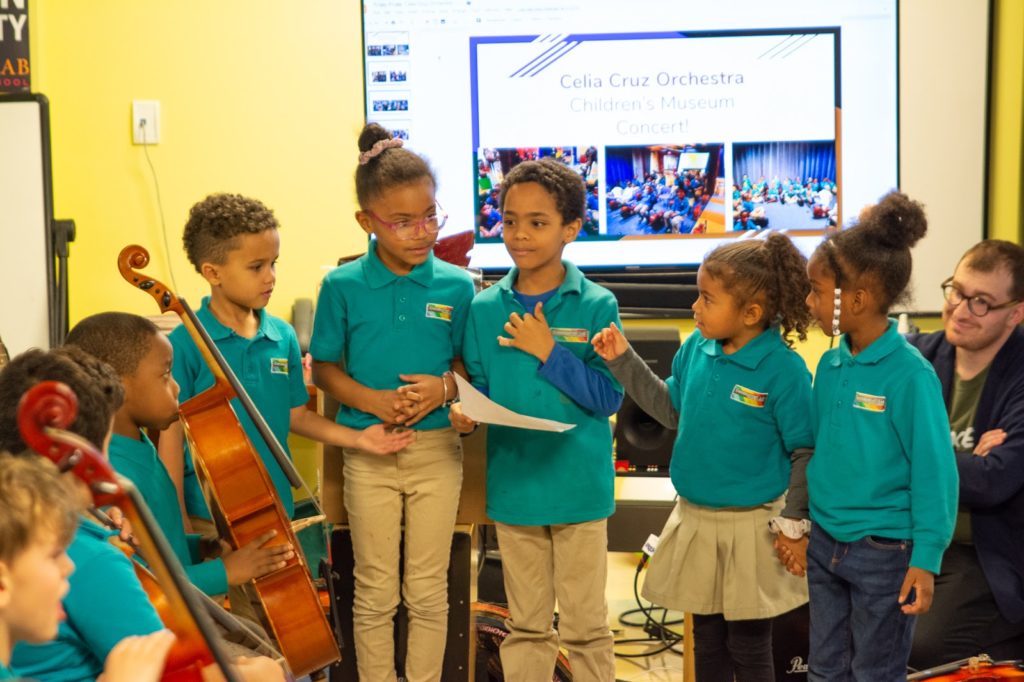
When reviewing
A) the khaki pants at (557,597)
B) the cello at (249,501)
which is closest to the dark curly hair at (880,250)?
the khaki pants at (557,597)

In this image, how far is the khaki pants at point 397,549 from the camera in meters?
2.35

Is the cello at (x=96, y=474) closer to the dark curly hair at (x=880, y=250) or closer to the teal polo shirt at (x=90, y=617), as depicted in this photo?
the teal polo shirt at (x=90, y=617)

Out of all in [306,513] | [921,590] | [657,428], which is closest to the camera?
[921,590]

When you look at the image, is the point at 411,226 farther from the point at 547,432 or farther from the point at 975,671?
the point at 975,671

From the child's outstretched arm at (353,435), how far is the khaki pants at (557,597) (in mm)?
300

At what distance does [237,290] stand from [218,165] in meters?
2.05

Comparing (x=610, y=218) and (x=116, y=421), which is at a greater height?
(x=610, y=218)

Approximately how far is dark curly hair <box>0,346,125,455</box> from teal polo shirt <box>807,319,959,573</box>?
130cm

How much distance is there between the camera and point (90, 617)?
1.35m

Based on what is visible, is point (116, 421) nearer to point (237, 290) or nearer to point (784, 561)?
point (237, 290)

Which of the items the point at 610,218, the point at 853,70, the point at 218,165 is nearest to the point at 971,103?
the point at 853,70

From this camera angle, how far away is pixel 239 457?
6.54 ft

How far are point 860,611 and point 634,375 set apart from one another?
0.64 metres

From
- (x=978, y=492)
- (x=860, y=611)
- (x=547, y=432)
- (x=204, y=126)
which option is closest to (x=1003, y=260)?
(x=978, y=492)
